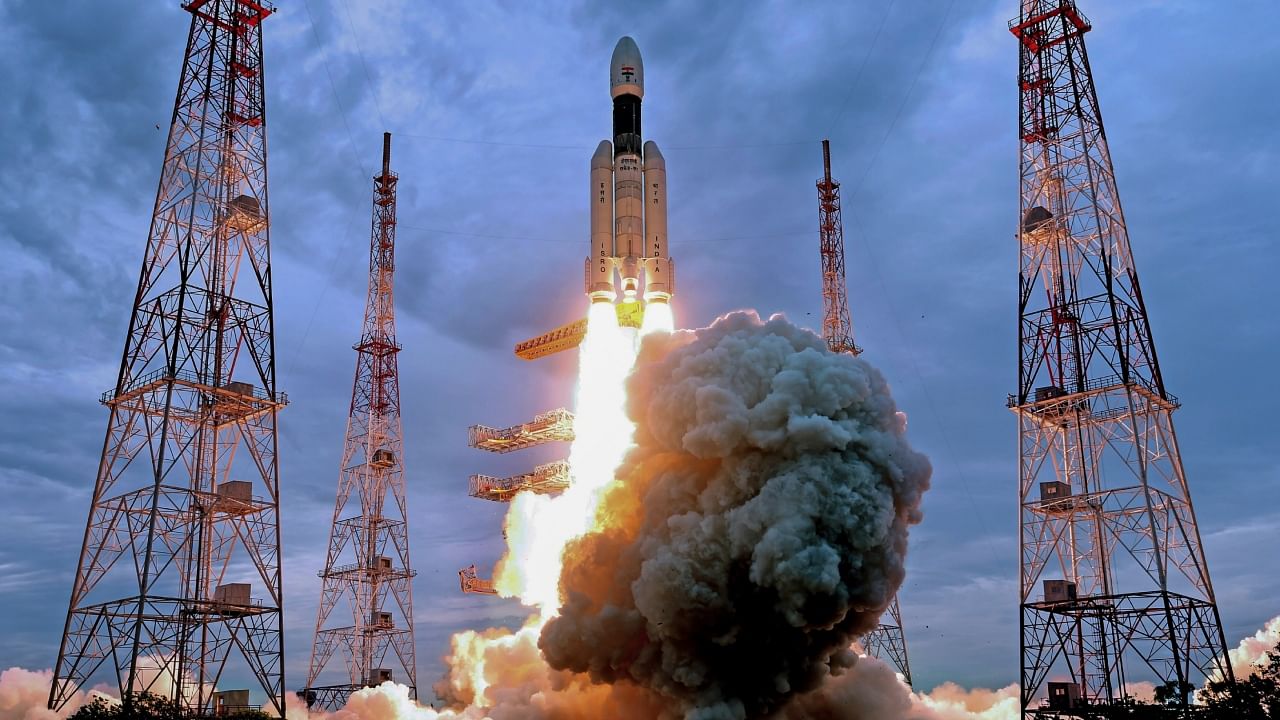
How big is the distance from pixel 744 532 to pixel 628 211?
1716 centimetres

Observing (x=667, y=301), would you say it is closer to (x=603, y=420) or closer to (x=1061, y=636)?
(x=603, y=420)

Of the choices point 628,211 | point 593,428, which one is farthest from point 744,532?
point 628,211

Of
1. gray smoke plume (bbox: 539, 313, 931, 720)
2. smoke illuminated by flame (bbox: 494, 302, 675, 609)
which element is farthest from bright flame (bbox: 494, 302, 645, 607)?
gray smoke plume (bbox: 539, 313, 931, 720)

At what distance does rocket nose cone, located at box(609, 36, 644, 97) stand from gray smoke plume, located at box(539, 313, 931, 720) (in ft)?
48.4

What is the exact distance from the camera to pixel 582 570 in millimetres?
38812

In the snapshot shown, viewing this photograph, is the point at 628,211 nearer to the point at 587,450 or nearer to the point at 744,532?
the point at 587,450

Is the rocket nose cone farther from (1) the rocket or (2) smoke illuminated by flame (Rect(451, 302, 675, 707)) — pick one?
(2) smoke illuminated by flame (Rect(451, 302, 675, 707))

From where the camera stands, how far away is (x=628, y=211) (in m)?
48.5

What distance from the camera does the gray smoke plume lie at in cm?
3519

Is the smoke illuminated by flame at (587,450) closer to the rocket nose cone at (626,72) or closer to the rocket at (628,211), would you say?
the rocket at (628,211)

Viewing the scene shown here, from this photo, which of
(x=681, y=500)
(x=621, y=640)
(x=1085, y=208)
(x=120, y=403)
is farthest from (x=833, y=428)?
(x=120, y=403)

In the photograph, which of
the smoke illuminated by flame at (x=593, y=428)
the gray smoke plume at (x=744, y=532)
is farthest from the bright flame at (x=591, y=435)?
the gray smoke plume at (x=744, y=532)

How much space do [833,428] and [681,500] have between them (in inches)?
195

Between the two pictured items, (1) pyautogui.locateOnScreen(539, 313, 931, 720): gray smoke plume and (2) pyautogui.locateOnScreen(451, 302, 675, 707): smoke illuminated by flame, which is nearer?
(1) pyautogui.locateOnScreen(539, 313, 931, 720): gray smoke plume
